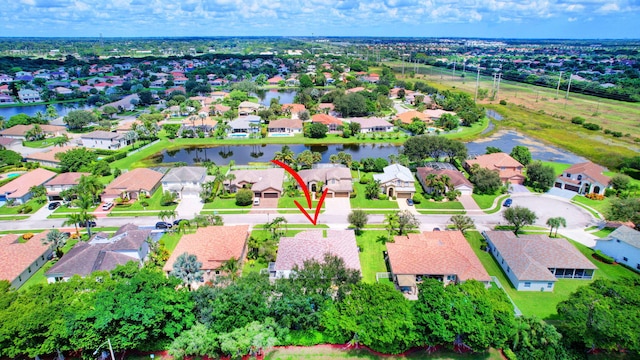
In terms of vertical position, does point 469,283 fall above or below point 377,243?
above

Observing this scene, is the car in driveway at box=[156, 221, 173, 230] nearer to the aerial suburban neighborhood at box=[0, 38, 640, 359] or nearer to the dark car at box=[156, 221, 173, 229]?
the dark car at box=[156, 221, 173, 229]

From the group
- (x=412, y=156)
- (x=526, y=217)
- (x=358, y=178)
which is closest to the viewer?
(x=526, y=217)

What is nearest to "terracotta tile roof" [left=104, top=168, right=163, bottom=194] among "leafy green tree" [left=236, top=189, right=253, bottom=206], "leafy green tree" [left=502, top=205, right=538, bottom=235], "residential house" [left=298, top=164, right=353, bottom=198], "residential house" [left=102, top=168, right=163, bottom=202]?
"residential house" [left=102, top=168, right=163, bottom=202]

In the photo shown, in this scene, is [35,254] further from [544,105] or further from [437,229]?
[544,105]

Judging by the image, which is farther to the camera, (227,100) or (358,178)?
(227,100)

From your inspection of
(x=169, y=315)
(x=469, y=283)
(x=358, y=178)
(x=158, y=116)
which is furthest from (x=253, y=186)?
(x=158, y=116)

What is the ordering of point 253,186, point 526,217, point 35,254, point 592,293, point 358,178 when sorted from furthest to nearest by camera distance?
point 358,178, point 253,186, point 526,217, point 35,254, point 592,293
